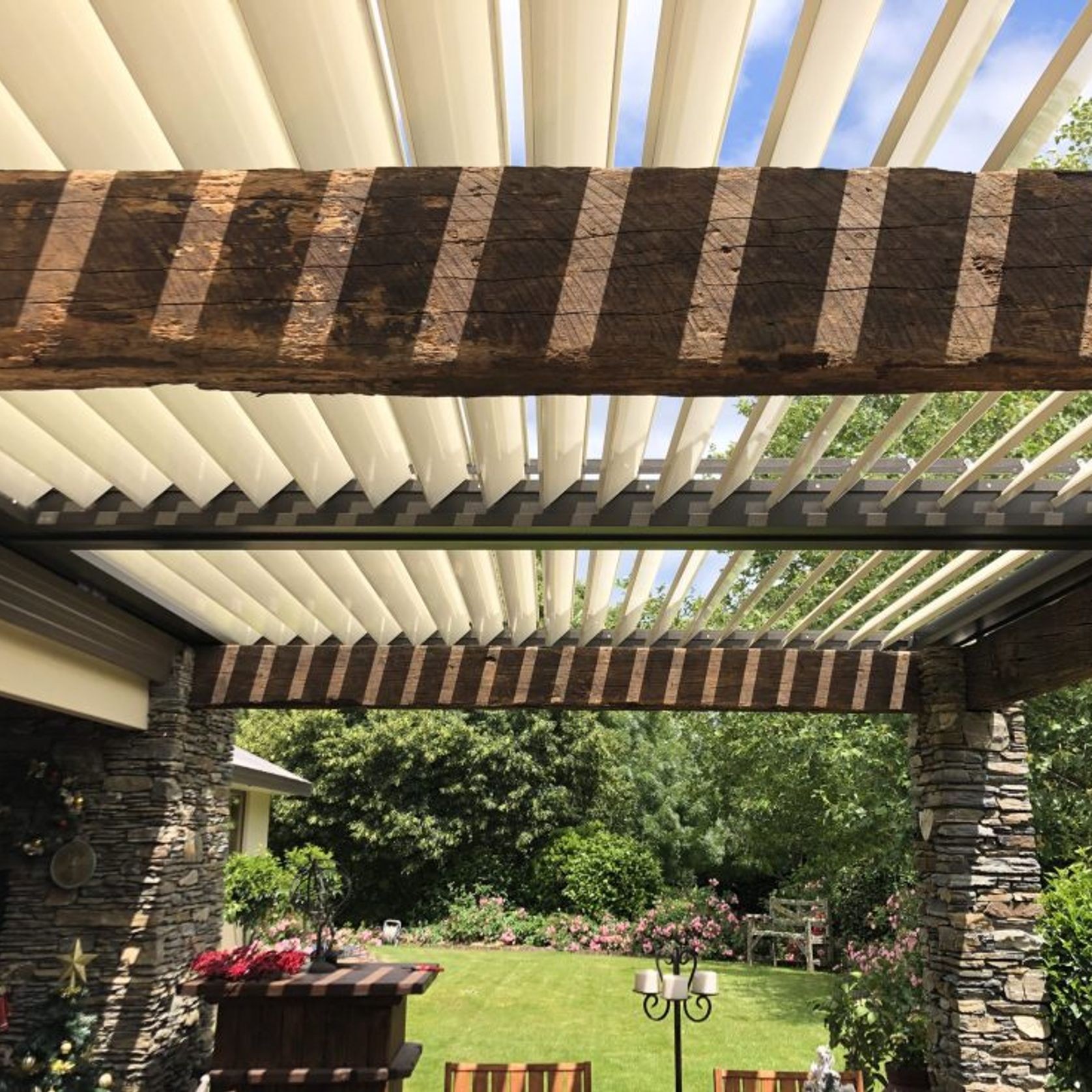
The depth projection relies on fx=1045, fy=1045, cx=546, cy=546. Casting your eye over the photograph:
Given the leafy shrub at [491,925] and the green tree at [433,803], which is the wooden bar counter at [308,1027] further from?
the green tree at [433,803]

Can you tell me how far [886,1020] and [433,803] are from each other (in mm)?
11534

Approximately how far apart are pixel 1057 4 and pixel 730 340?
1098mm

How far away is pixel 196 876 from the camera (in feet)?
23.2

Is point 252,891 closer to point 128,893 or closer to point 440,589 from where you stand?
point 128,893

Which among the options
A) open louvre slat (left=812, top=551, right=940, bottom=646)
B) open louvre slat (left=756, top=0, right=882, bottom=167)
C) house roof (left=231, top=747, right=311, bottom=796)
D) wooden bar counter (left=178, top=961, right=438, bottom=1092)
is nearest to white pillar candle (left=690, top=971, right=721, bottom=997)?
wooden bar counter (left=178, top=961, right=438, bottom=1092)

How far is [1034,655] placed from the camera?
5.51 m

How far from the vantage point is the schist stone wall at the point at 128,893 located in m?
6.18

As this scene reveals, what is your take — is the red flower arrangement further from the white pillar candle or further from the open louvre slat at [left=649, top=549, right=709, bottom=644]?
the open louvre slat at [left=649, top=549, right=709, bottom=644]

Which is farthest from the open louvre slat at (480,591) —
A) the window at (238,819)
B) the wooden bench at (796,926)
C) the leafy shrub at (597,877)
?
the leafy shrub at (597,877)

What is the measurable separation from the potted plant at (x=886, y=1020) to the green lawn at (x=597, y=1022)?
1.87 meters

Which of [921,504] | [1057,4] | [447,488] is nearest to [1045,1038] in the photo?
[921,504]

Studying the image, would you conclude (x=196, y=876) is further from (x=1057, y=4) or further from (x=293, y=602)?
(x=1057, y=4)

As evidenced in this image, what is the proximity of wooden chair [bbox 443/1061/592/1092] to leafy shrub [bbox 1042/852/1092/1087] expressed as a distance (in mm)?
2665

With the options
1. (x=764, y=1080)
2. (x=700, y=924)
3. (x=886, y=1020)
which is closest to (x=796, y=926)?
(x=700, y=924)
